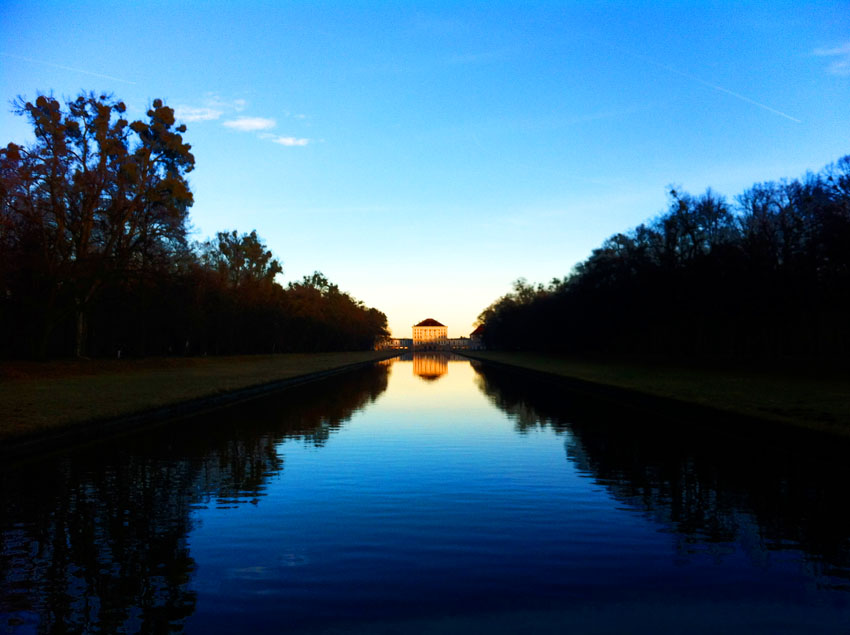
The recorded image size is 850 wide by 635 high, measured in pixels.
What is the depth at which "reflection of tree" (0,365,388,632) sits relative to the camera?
16.0 feet

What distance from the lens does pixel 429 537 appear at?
684 cm

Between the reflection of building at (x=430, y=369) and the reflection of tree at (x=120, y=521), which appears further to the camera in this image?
the reflection of building at (x=430, y=369)

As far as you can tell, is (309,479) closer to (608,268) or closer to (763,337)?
(763,337)

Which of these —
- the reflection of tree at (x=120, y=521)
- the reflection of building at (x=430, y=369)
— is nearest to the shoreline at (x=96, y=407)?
the reflection of tree at (x=120, y=521)

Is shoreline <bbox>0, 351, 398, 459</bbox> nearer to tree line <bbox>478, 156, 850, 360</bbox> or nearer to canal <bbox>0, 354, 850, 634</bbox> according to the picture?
canal <bbox>0, 354, 850, 634</bbox>

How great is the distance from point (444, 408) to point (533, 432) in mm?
6918

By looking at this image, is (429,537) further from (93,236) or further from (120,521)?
(93,236)

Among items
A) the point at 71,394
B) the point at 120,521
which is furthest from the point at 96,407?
the point at 120,521

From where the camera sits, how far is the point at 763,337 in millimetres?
55812

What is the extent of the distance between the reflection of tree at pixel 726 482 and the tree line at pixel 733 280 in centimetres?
2930

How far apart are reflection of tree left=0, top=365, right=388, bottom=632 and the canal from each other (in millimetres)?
26

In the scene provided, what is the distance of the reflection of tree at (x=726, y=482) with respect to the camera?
22.1 feet

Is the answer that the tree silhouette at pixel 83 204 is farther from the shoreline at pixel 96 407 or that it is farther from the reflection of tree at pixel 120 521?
the reflection of tree at pixel 120 521

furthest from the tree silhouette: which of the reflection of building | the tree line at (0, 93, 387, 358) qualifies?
the reflection of building
